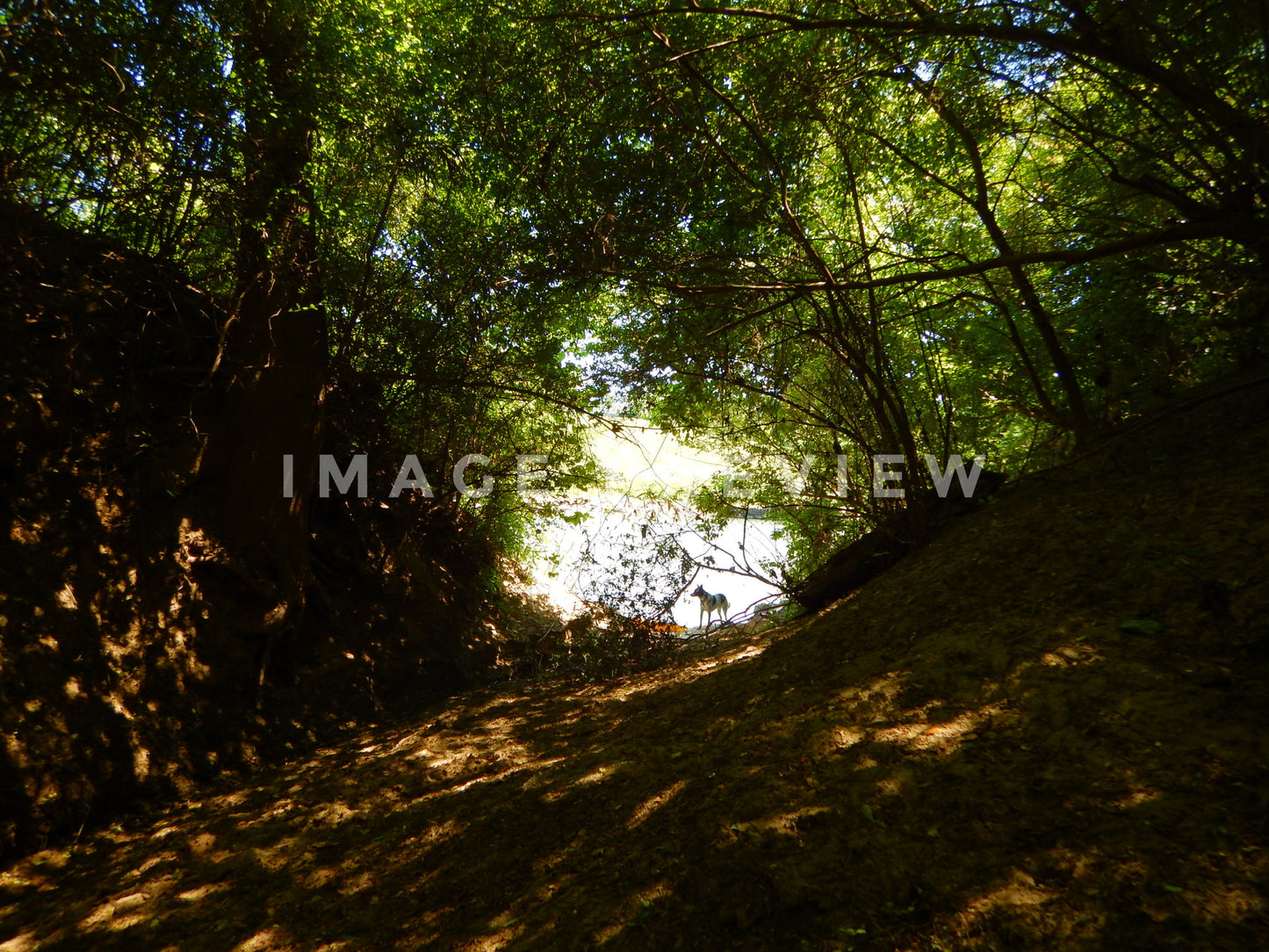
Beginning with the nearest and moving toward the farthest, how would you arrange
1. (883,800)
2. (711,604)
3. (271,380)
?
1. (883,800)
2. (271,380)
3. (711,604)

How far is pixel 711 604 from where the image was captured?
6.55m

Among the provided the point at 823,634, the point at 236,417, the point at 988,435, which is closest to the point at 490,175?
the point at 236,417

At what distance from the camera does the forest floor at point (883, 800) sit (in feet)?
4.94

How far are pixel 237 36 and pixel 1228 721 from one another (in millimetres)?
5546

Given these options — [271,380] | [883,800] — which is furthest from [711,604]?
[271,380]

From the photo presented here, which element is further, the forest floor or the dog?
the dog

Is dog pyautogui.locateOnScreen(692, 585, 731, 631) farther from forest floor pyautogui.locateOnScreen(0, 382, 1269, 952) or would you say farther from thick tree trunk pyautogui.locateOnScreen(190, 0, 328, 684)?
thick tree trunk pyautogui.locateOnScreen(190, 0, 328, 684)

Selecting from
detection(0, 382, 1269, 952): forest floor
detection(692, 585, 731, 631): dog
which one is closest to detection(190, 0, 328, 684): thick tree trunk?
detection(0, 382, 1269, 952): forest floor

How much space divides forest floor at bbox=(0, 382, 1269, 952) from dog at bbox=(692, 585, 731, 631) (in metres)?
2.50

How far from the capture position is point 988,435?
6410mm

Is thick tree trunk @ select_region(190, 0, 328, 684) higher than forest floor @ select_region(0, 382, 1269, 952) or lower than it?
higher

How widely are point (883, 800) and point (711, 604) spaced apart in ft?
15.2

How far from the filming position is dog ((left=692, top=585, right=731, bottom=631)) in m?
6.32

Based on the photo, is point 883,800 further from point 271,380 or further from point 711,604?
point 271,380
